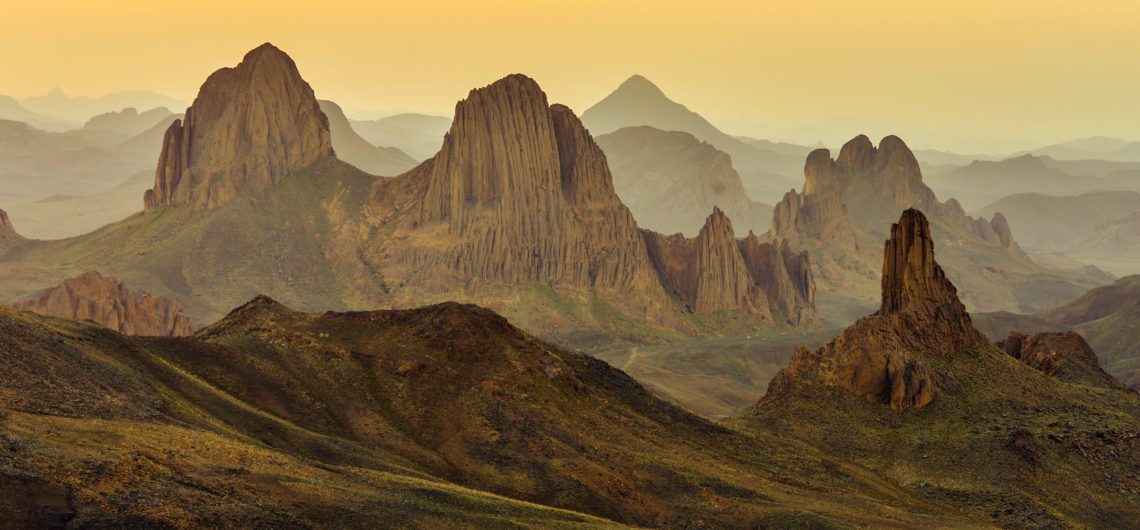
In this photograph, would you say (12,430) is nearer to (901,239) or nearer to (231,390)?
(231,390)

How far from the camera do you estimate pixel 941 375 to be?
358ft

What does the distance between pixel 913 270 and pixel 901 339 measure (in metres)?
9.50

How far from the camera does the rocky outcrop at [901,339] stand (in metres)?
107

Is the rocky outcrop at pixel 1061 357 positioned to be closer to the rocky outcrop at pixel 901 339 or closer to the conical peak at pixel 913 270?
the rocky outcrop at pixel 901 339

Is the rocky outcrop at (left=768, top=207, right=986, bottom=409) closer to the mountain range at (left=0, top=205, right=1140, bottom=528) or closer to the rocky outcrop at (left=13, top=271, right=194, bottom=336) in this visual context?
the mountain range at (left=0, top=205, right=1140, bottom=528)

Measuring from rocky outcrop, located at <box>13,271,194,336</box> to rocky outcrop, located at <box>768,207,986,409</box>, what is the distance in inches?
3496

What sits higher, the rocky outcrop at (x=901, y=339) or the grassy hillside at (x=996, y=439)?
the rocky outcrop at (x=901, y=339)

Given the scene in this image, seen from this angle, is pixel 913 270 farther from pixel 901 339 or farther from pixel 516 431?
pixel 516 431

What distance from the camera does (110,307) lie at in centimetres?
15088

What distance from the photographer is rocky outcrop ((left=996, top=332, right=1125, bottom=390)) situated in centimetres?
12081

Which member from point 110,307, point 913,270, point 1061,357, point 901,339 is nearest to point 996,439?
point 901,339

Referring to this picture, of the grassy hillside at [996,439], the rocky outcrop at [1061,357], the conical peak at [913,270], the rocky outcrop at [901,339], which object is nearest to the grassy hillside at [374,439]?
the grassy hillside at [996,439]

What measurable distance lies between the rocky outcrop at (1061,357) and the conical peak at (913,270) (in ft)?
45.5

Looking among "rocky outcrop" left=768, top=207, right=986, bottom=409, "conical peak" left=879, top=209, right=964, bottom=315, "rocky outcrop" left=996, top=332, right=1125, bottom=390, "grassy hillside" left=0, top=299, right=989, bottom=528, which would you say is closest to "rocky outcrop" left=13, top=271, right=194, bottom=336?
"grassy hillside" left=0, top=299, right=989, bottom=528
